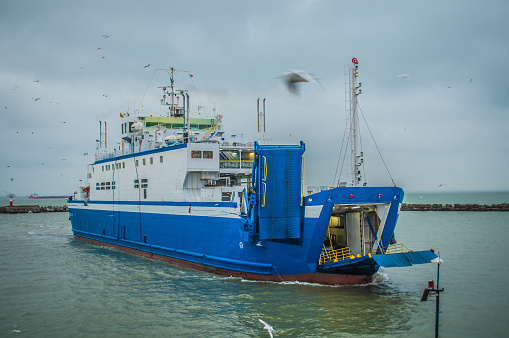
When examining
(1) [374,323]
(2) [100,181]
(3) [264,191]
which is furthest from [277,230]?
(2) [100,181]

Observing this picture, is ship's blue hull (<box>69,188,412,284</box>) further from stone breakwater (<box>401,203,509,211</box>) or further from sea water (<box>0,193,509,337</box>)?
stone breakwater (<box>401,203,509,211</box>)

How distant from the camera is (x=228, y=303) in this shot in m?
16.6

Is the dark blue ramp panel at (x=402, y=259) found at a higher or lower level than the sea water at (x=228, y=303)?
higher

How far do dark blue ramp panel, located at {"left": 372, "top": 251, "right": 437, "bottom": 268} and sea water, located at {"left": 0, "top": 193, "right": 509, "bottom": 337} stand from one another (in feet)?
5.31

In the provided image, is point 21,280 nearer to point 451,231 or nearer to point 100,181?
point 100,181

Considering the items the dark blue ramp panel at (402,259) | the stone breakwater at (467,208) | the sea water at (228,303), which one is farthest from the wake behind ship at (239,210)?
the stone breakwater at (467,208)

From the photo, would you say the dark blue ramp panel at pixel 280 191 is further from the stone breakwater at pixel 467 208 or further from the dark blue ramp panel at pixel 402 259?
the stone breakwater at pixel 467 208

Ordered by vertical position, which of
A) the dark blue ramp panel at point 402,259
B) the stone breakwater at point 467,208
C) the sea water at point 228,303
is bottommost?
the sea water at point 228,303

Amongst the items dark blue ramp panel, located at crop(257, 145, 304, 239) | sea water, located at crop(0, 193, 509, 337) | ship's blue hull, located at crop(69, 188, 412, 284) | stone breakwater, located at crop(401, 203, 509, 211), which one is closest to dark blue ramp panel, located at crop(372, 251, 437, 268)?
ship's blue hull, located at crop(69, 188, 412, 284)

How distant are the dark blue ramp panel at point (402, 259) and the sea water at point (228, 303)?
63.8 inches

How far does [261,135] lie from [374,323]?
572 inches

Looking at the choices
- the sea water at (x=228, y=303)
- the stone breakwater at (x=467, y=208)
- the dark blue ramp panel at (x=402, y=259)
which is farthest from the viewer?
the stone breakwater at (x=467, y=208)

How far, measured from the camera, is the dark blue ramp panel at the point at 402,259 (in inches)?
634

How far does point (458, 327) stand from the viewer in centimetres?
1439
